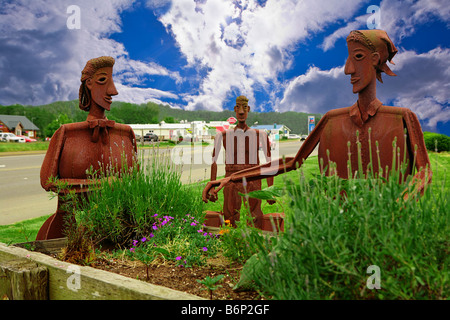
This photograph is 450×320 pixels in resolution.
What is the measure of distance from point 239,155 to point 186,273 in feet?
7.18

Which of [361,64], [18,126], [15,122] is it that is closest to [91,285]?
[361,64]

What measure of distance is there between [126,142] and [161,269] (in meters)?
1.51

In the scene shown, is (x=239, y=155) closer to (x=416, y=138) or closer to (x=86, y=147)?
(x=86, y=147)

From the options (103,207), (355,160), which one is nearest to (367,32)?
(355,160)

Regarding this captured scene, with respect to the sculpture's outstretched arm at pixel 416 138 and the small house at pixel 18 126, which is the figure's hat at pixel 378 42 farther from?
the small house at pixel 18 126

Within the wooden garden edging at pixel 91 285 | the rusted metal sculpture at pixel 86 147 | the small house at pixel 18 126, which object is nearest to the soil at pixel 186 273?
the wooden garden edging at pixel 91 285

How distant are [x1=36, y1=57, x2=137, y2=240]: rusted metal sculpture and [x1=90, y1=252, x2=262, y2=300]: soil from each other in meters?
0.86

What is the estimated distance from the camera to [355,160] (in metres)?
2.56

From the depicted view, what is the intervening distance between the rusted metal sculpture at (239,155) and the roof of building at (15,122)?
8625 centimetres

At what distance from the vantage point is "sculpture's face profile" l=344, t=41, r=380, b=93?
96.8 inches

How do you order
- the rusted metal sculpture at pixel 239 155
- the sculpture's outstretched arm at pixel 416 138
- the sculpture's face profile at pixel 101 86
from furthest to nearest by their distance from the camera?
the rusted metal sculpture at pixel 239 155 < the sculpture's face profile at pixel 101 86 < the sculpture's outstretched arm at pixel 416 138

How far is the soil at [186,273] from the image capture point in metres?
2.20

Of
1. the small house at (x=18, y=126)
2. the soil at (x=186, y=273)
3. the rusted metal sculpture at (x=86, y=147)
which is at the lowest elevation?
the soil at (x=186, y=273)
